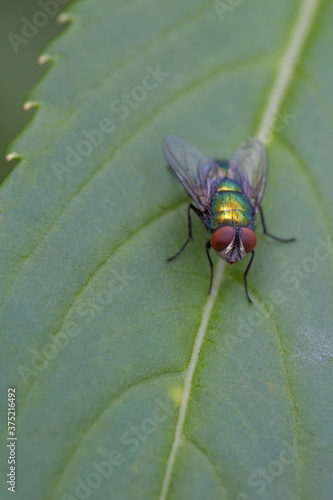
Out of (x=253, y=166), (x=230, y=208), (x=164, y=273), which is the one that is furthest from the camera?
(x=253, y=166)

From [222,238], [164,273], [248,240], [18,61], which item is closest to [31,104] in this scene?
[18,61]

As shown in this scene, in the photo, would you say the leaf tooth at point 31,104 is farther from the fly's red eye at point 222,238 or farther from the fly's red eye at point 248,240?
the fly's red eye at point 248,240

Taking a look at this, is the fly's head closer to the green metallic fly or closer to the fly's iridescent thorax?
the green metallic fly

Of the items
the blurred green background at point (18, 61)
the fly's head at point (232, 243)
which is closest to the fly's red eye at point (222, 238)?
the fly's head at point (232, 243)

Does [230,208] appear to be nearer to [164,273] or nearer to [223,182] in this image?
[223,182]

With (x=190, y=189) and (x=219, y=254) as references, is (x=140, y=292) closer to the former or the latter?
(x=219, y=254)

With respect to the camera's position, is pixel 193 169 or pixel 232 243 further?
pixel 193 169

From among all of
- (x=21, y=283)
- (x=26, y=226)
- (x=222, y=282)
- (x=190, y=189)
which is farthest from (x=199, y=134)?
(x=21, y=283)
